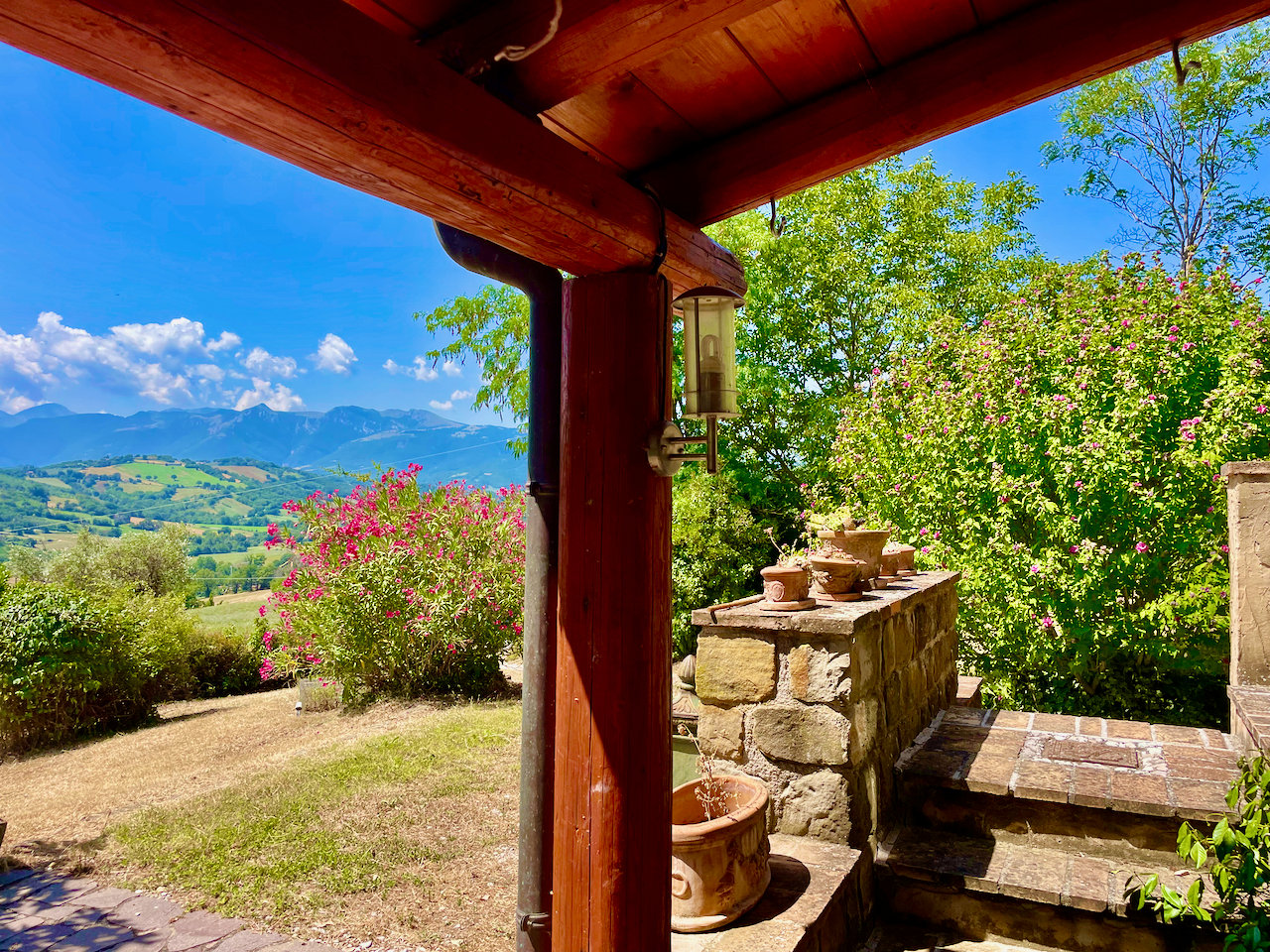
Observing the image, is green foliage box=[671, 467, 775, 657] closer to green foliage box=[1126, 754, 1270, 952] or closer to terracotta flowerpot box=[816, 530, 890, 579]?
terracotta flowerpot box=[816, 530, 890, 579]

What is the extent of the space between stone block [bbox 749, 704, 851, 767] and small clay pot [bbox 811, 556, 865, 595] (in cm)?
57

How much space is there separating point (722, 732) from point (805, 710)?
29 centimetres

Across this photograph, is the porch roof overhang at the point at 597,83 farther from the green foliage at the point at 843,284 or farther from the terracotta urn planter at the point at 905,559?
the green foliage at the point at 843,284

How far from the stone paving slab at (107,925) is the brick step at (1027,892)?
Result: 2.05 metres

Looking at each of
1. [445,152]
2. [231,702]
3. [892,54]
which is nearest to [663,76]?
[892,54]

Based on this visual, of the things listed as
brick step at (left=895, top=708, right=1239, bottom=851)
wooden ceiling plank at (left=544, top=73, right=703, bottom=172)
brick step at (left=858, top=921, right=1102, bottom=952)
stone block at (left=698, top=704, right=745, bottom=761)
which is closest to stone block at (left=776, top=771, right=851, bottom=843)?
stone block at (left=698, top=704, right=745, bottom=761)

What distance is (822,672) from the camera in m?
2.29

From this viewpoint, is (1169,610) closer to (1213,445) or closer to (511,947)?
(1213,445)

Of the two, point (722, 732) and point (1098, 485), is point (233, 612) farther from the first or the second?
point (1098, 485)

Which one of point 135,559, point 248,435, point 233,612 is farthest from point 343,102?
point 248,435

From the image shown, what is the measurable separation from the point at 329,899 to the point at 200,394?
7548 inches

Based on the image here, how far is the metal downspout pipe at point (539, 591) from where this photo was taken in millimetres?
1725

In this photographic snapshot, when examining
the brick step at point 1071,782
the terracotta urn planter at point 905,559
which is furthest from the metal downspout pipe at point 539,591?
the terracotta urn planter at point 905,559

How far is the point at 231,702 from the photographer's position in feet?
23.6
